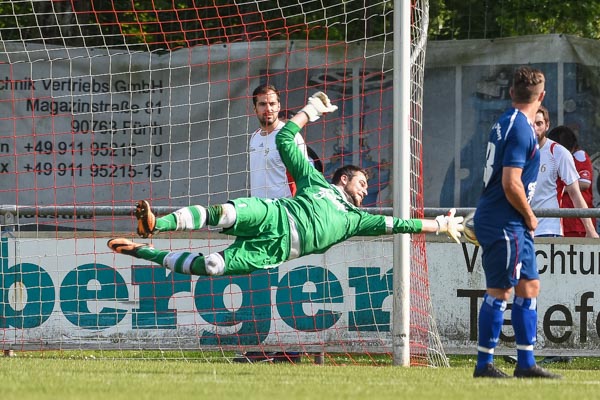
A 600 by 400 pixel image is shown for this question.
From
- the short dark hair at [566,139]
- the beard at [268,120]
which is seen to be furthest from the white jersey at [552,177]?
the beard at [268,120]

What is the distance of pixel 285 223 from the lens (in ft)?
31.2

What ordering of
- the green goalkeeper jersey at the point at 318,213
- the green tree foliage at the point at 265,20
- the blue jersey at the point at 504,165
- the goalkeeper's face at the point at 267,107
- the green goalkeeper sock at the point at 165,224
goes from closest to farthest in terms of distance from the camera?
the blue jersey at the point at 504,165
the green goalkeeper sock at the point at 165,224
the green goalkeeper jersey at the point at 318,213
the goalkeeper's face at the point at 267,107
the green tree foliage at the point at 265,20

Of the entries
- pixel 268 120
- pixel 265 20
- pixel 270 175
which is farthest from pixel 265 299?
pixel 265 20

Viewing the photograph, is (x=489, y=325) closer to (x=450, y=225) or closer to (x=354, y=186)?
(x=450, y=225)

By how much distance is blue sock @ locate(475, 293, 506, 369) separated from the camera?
28.6ft

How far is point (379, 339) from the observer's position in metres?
11.9

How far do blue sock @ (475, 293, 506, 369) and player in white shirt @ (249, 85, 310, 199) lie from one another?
304 cm

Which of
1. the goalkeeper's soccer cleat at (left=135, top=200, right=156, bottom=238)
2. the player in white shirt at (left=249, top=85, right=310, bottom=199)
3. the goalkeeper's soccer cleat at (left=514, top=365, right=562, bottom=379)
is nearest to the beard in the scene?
the player in white shirt at (left=249, top=85, right=310, bottom=199)

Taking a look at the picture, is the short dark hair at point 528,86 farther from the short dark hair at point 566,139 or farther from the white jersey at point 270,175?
the short dark hair at point 566,139

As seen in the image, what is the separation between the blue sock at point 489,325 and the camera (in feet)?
28.6

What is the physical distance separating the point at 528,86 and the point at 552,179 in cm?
343

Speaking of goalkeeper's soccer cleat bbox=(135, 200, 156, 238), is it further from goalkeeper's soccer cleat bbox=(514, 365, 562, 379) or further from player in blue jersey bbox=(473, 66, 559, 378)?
goalkeeper's soccer cleat bbox=(514, 365, 562, 379)

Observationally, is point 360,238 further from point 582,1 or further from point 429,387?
point 582,1

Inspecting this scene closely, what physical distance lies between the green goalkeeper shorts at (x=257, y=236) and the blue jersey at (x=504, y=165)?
1.53m
